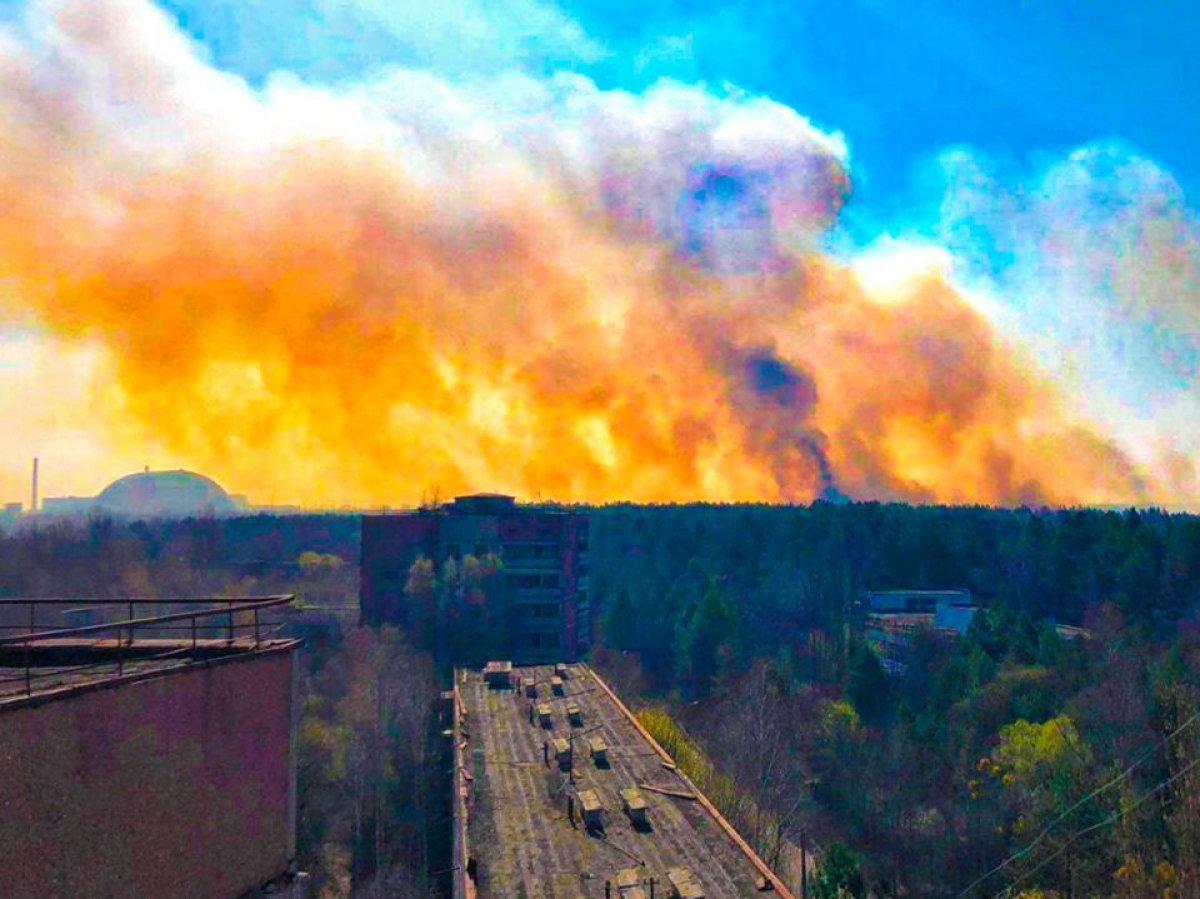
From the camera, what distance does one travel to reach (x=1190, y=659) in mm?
42656

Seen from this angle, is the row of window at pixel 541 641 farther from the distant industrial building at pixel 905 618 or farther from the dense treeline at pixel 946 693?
the distant industrial building at pixel 905 618

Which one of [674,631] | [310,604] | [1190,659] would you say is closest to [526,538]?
[674,631]

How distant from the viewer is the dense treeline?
28625 mm

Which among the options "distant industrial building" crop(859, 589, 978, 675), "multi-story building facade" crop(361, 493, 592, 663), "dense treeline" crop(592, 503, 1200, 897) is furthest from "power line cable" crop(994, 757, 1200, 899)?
"multi-story building facade" crop(361, 493, 592, 663)

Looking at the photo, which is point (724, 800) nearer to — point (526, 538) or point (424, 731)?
point (424, 731)

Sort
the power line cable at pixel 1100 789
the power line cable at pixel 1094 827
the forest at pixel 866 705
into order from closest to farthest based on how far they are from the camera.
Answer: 1. the power line cable at pixel 1094 827
2. the power line cable at pixel 1100 789
3. the forest at pixel 866 705

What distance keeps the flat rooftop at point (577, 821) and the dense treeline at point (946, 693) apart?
6641 mm

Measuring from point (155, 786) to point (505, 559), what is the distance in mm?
58635

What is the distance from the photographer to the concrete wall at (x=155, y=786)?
830 centimetres

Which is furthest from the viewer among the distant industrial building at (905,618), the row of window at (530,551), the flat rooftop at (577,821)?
the row of window at (530,551)

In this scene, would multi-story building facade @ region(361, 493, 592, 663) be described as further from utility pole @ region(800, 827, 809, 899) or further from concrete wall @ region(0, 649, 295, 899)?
concrete wall @ region(0, 649, 295, 899)

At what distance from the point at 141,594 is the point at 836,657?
65681 mm

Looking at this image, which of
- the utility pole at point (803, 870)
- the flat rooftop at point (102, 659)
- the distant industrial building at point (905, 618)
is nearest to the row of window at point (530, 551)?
the distant industrial building at point (905, 618)

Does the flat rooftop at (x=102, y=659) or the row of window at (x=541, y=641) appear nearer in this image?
the flat rooftop at (x=102, y=659)
